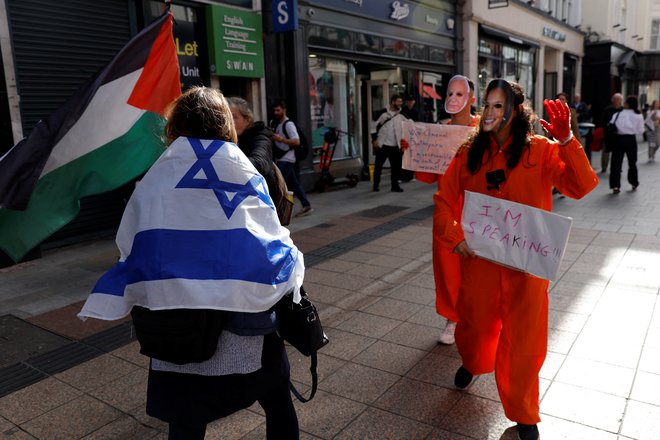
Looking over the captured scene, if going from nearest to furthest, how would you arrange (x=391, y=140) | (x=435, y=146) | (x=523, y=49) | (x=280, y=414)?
(x=280, y=414) < (x=435, y=146) < (x=391, y=140) < (x=523, y=49)

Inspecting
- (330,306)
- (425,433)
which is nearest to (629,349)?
(425,433)

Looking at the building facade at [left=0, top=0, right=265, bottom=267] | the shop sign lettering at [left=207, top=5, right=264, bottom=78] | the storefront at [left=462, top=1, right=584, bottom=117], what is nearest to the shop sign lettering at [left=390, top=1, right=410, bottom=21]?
the storefront at [left=462, top=1, right=584, bottom=117]

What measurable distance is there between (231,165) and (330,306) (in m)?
3.19

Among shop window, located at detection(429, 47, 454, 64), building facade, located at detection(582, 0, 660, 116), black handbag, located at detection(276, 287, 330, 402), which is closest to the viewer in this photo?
black handbag, located at detection(276, 287, 330, 402)

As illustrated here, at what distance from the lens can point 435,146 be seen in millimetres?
4633

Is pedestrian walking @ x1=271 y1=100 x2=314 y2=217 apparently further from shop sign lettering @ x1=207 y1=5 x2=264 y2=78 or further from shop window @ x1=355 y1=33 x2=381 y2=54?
shop window @ x1=355 y1=33 x2=381 y2=54

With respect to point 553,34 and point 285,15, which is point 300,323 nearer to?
point 285,15

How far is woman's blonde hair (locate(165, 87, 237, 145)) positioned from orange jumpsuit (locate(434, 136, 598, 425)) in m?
1.49

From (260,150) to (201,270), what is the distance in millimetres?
1498

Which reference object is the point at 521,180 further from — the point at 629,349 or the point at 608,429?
the point at 629,349

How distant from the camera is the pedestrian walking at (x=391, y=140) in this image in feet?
37.5

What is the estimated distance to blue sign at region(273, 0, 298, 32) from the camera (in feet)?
32.0

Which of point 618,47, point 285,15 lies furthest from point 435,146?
point 618,47

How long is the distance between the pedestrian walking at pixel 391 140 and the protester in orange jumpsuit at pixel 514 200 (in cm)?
848
